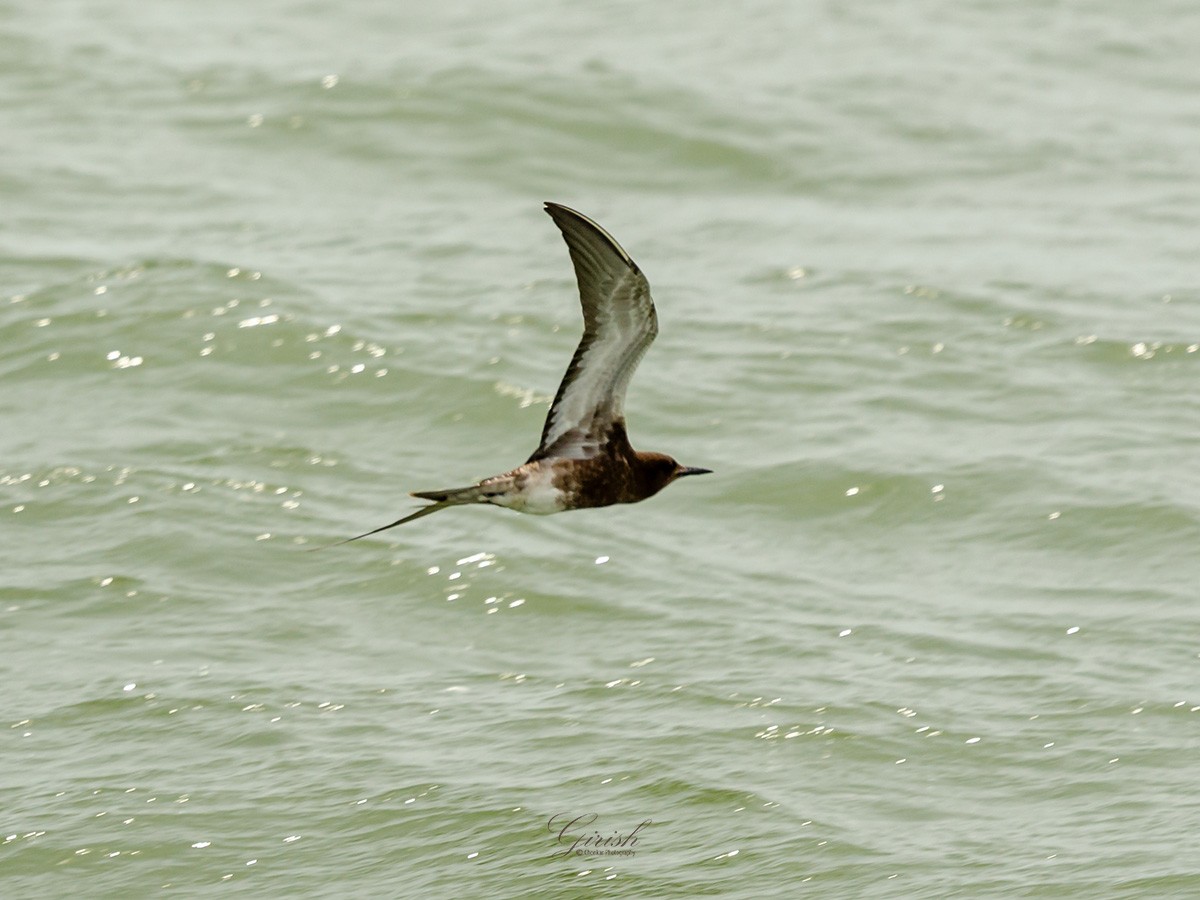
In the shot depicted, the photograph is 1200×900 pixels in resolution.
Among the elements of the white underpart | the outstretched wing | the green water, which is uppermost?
the outstretched wing

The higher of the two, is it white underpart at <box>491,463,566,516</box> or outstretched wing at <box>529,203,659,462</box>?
outstretched wing at <box>529,203,659,462</box>

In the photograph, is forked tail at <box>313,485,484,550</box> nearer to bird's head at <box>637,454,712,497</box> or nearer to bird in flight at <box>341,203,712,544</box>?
bird in flight at <box>341,203,712,544</box>

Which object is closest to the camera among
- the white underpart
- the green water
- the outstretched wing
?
the outstretched wing

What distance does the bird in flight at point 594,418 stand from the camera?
8.58m

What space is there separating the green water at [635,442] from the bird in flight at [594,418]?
213cm

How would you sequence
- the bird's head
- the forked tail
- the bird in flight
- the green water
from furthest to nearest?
1. the green water
2. the bird's head
3. the bird in flight
4. the forked tail

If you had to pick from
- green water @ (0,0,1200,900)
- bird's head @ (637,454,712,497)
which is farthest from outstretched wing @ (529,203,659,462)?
green water @ (0,0,1200,900)

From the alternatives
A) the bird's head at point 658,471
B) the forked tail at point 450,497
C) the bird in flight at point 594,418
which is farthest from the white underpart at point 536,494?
the bird's head at point 658,471

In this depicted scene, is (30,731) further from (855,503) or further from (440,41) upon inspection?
(440,41)

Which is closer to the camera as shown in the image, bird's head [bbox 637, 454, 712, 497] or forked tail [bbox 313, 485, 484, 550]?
forked tail [bbox 313, 485, 484, 550]

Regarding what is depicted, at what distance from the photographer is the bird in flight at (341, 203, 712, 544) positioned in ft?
28.1

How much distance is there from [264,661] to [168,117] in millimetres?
10161

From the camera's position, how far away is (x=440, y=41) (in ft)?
75.7

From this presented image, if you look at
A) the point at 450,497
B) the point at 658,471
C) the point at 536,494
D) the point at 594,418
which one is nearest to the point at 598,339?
the point at 594,418
